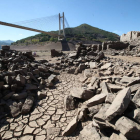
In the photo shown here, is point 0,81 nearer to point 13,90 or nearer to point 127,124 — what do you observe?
point 13,90

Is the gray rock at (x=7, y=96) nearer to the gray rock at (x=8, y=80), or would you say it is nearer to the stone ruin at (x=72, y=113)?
the stone ruin at (x=72, y=113)

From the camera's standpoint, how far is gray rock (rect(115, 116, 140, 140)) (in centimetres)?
141

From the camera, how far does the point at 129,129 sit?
1401 mm

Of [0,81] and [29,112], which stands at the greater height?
[0,81]

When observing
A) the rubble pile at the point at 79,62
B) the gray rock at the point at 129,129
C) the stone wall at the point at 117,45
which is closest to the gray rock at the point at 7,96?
the gray rock at the point at 129,129

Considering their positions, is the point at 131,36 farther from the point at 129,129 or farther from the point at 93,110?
the point at 129,129

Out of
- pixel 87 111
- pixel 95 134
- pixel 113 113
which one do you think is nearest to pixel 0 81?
pixel 87 111

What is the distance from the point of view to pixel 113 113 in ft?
5.31

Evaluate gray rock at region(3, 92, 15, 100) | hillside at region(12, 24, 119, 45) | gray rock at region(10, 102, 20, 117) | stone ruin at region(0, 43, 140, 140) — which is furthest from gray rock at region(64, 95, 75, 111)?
hillside at region(12, 24, 119, 45)

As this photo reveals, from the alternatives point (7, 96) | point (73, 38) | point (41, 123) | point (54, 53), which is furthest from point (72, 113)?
point (73, 38)

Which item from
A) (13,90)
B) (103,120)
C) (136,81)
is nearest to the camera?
(103,120)

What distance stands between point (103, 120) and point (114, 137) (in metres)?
0.29

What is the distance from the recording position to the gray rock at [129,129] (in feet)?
4.63

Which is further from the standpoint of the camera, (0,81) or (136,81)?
(0,81)
